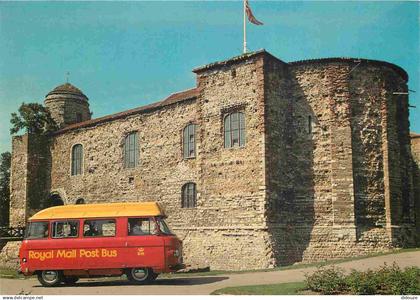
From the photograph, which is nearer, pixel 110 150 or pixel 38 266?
pixel 38 266

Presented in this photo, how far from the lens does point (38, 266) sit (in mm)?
15578

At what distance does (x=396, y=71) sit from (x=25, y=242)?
1799 cm

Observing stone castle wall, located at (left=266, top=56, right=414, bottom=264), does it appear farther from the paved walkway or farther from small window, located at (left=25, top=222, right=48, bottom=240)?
small window, located at (left=25, top=222, right=48, bottom=240)

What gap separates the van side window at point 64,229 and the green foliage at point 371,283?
7.30 meters

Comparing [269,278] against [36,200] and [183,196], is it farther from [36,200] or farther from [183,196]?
[36,200]

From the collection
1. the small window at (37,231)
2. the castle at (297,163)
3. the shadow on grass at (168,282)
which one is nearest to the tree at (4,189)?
the castle at (297,163)

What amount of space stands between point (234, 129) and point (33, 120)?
2148 centimetres

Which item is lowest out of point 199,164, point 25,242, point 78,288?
point 78,288

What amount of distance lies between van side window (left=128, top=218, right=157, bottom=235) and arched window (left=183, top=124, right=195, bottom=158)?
10416 millimetres

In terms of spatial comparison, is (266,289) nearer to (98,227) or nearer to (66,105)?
(98,227)

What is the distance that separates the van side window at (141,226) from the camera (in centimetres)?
1548

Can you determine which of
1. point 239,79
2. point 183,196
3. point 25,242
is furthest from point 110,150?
point 25,242

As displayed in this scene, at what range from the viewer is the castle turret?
134ft

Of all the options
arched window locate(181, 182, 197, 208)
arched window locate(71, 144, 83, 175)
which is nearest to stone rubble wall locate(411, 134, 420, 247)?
arched window locate(181, 182, 197, 208)
